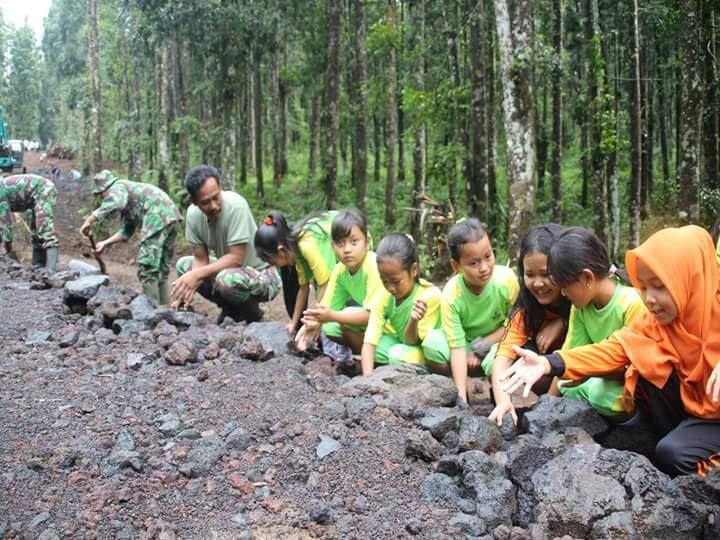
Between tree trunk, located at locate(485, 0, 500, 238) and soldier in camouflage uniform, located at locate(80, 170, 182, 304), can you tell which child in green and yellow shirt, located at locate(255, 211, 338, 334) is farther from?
tree trunk, located at locate(485, 0, 500, 238)

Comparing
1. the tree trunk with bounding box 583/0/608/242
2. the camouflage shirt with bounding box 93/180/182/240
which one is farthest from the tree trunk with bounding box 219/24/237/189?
the camouflage shirt with bounding box 93/180/182/240

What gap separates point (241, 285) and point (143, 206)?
5.49ft

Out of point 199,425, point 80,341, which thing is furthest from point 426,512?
point 80,341

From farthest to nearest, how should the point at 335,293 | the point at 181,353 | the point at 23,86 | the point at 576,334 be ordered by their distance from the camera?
the point at 23,86, the point at 335,293, the point at 181,353, the point at 576,334

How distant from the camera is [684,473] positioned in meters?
2.65

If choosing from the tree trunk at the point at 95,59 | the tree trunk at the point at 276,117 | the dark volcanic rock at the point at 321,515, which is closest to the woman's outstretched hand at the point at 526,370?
the dark volcanic rock at the point at 321,515

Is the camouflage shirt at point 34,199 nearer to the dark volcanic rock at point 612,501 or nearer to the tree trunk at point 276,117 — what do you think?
the dark volcanic rock at point 612,501

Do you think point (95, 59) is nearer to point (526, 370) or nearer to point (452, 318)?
point (452, 318)

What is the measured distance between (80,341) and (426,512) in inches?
126

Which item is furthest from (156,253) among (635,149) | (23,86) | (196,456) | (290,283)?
(23,86)

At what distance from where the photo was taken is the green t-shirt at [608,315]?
3293 mm

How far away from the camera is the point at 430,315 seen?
4355 millimetres

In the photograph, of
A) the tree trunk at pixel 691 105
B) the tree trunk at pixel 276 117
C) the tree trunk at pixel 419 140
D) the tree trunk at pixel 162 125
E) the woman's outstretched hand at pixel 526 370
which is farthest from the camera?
the tree trunk at pixel 276 117

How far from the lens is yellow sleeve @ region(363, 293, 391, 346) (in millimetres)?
4289
